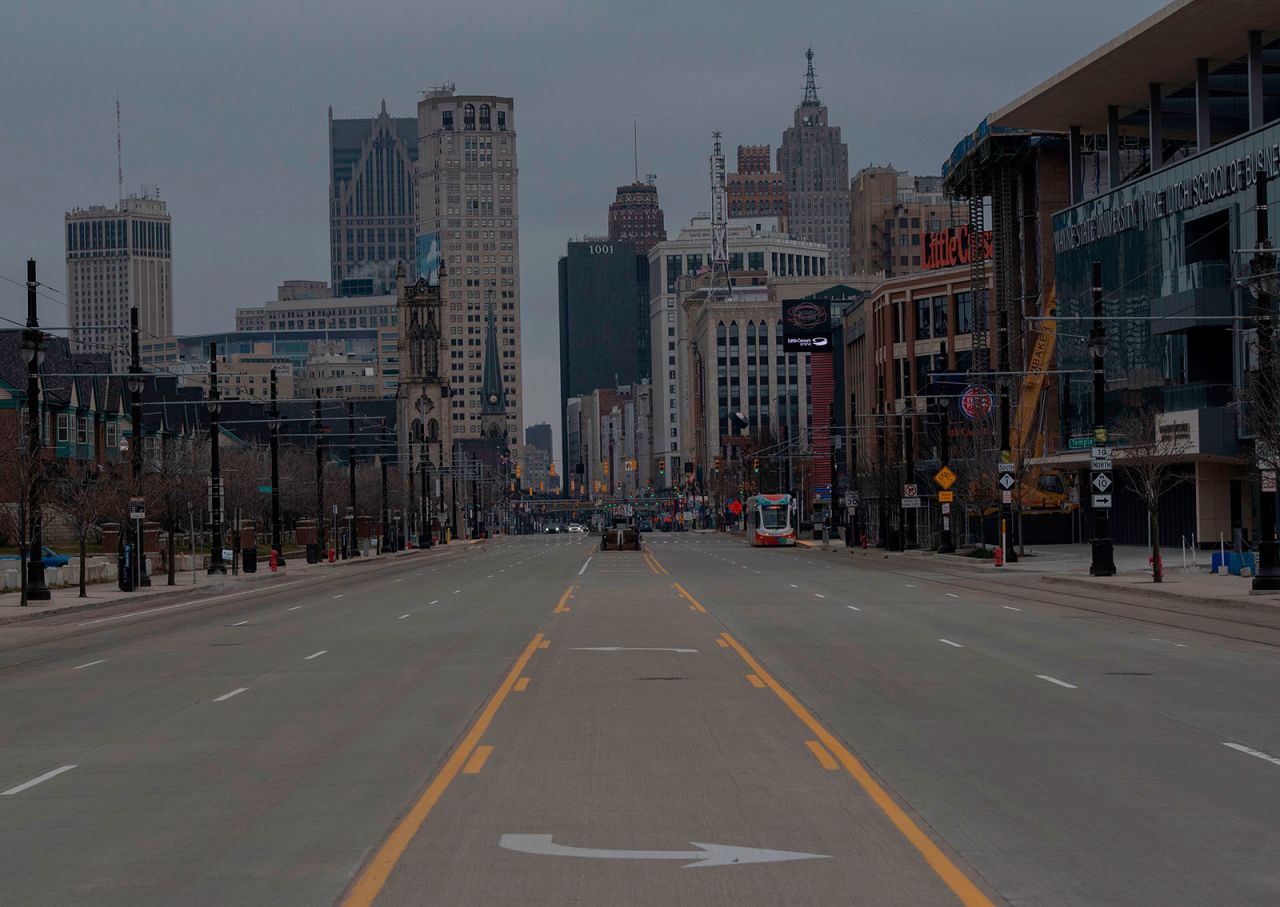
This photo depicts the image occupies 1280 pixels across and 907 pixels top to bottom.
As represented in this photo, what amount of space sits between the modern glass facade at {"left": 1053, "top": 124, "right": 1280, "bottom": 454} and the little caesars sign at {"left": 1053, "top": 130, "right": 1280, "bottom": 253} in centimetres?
5

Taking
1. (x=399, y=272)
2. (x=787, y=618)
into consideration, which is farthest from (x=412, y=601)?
(x=399, y=272)

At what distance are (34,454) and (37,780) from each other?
34.1 meters

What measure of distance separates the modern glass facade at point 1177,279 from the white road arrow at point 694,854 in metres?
52.0

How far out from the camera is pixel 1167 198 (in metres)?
71.2

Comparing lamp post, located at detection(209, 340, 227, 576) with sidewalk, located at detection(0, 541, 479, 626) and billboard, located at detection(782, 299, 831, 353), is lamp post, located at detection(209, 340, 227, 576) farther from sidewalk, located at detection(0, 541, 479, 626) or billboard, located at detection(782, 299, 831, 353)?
billboard, located at detection(782, 299, 831, 353)

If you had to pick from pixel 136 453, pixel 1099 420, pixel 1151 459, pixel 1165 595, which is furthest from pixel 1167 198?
pixel 136 453

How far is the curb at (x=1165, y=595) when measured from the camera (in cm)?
3397

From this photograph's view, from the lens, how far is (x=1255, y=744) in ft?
46.6

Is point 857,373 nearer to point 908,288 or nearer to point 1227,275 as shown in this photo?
point 908,288

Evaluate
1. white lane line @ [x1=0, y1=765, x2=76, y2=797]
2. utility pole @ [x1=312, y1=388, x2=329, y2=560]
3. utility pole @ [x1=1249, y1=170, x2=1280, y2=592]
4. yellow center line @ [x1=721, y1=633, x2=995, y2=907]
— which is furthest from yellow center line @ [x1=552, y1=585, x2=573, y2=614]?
utility pole @ [x1=312, y1=388, x2=329, y2=560]

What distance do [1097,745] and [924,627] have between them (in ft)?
50.5

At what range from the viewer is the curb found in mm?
33969

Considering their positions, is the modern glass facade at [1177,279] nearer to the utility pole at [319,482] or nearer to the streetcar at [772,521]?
the streetcar at [772,521]

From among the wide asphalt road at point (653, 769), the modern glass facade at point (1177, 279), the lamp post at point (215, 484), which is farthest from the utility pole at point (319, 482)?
the wide asphalt road at point (653, 769)
